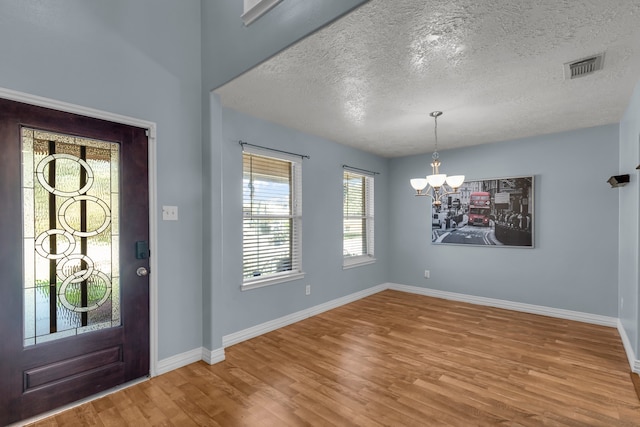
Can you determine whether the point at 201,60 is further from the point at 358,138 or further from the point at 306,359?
the point at 306,359

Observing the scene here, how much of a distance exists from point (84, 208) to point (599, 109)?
5.14 m

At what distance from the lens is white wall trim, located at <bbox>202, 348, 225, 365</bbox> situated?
2908mm

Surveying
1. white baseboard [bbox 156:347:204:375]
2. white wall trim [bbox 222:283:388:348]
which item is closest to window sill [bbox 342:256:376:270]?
white wall trim [bbox 222:283:388:348]

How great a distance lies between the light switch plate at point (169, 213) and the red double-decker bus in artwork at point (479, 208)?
439cm

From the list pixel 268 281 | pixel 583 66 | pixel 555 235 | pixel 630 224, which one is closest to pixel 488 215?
pixel 555 235

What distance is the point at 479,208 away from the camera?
4.90 meters

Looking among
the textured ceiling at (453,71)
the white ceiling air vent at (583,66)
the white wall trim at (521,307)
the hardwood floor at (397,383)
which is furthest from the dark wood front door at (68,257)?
the white wall trim at (521,307)

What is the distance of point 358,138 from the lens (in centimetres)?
458

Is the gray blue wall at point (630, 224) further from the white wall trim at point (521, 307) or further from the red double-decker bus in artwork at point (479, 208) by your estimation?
the red double-decker bus in artwork at point (479, 208)

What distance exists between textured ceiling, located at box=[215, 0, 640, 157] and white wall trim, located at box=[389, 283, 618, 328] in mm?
2521

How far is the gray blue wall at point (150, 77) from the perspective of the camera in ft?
6.99

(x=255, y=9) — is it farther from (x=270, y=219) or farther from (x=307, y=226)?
(x=307, y=226)

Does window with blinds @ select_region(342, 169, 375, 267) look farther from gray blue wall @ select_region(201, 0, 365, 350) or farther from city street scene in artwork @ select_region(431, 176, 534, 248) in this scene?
gray blue wall @ select_region(201, 0, 365, 350)

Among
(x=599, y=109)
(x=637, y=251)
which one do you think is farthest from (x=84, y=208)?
(x=599, y=109)
